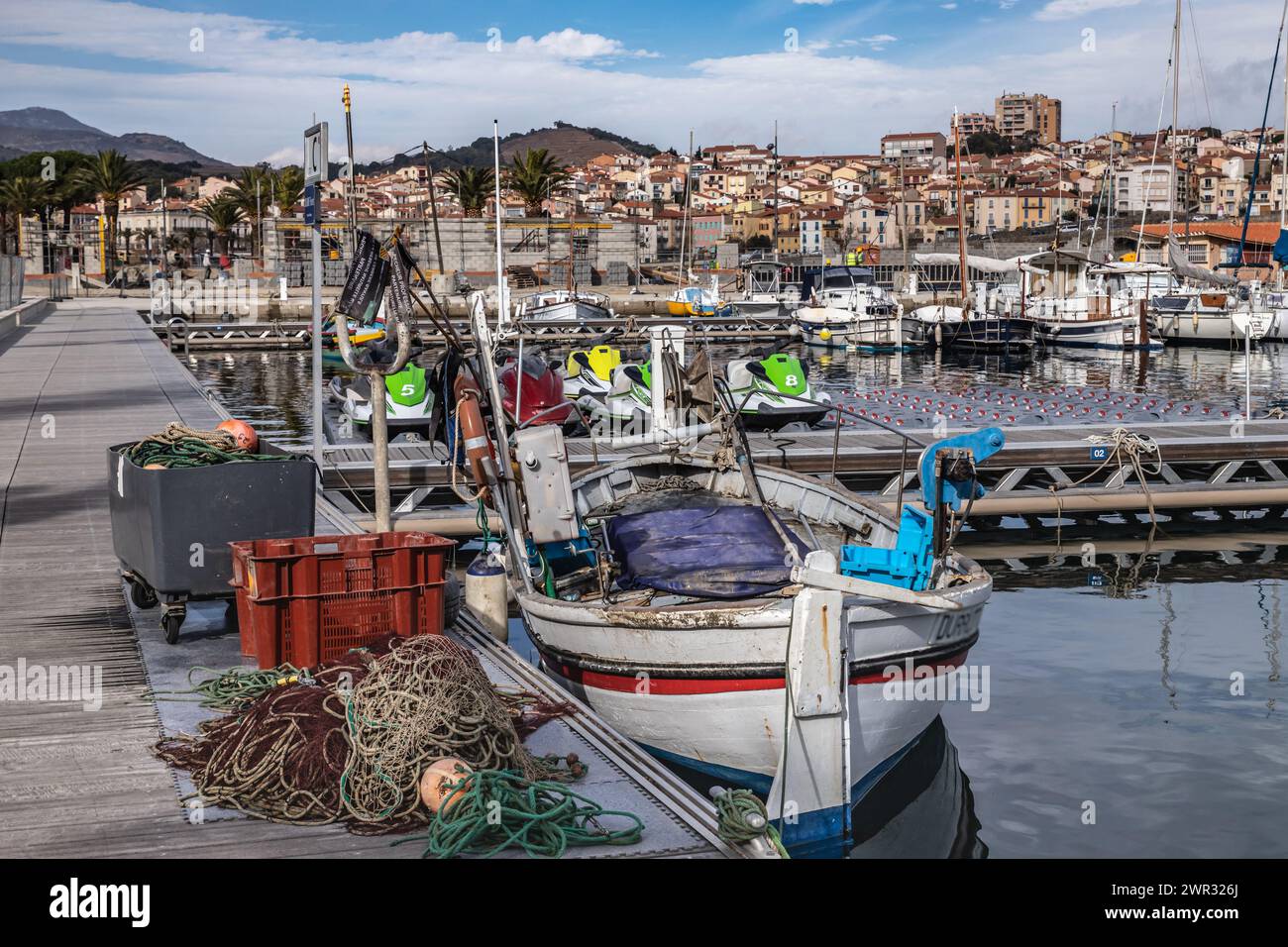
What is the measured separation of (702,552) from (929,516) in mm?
1746

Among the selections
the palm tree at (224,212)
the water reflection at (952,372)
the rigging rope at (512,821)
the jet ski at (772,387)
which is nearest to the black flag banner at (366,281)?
the rigging rope at (512,821)

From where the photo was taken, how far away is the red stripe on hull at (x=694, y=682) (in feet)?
28.3

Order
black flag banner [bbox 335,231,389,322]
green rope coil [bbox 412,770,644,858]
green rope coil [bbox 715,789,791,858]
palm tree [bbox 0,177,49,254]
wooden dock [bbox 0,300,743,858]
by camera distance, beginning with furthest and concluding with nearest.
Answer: palm tree [bbox 0,177,49,254] → black flag banner [bbox 335,231,389,322] → green rope coil [bbox 715,789,791,858] → wooden dock [bbox 0,300,743,858] → green rope coil [bbox 412,770,644,858]

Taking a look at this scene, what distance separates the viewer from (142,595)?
934 centimetres

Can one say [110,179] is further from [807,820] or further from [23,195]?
[807,820]

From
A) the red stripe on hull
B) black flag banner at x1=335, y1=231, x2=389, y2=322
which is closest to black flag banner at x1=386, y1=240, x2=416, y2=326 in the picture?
black flag banner at x1=335, y1=231, x2=389, y2=322

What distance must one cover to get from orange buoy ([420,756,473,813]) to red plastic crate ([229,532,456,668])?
183 cm

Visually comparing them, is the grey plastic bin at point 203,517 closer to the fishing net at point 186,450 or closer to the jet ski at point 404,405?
the fishing net at point 186,450

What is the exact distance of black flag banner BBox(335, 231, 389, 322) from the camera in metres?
11.5

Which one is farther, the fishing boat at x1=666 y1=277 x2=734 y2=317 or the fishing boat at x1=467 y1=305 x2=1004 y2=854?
the fishing boat at x1=666 y1=277 x2=734 y2=317

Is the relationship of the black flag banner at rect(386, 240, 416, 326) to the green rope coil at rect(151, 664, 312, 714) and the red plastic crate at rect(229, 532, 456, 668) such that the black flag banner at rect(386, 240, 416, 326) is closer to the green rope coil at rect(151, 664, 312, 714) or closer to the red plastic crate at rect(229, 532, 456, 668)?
the red plastic crate at rect(229, 532, 456, 668)

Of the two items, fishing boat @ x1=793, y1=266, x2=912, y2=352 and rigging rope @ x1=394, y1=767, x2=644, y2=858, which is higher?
fishing boat @ x1=793, y1=266, x2=912, y2=352

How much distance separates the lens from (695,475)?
44.9ft

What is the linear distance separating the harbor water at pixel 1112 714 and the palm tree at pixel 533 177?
249 ft
